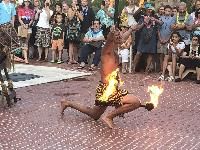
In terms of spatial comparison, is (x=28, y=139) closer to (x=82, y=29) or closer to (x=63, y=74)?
(x=63, y=74)

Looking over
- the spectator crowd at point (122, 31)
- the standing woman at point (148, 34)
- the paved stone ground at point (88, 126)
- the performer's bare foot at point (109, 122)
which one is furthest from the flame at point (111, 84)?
the standing woman at point (148, 34)

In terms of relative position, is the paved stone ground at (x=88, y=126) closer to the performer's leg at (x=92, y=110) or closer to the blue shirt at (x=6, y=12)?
the performer's leg at (x=92, y=110)

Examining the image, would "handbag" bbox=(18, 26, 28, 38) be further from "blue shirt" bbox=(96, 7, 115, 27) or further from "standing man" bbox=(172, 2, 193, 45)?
"standing man" bbox=(172, 2, 193, 45)

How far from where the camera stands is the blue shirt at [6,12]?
15031mm

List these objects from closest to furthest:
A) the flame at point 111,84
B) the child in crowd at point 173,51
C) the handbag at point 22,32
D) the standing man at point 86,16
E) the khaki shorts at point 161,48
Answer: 1. the flame at point 111,84
2. the child in crowd at point 173,51
3. the khaki shorts at point 161,48
4. the standing man at point 86,16
5. the handbag at point 22,32

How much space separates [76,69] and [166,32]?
2.70 meters

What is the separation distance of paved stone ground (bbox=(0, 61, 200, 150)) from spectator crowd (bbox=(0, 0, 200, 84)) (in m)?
2.34

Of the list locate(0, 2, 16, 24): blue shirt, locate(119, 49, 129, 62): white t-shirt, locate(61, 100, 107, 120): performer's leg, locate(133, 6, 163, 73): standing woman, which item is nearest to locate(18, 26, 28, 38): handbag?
locate(0, 2, 16, 24): blue shirt

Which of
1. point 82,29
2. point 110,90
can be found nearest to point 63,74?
point 82,29

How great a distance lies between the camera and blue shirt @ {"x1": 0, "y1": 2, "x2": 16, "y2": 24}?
1503 cm

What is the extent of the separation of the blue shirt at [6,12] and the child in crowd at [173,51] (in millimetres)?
4883

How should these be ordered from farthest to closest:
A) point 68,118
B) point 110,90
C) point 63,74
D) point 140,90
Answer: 1. point 63,74
2. point 140,90
3. point 68,118
4. point 110,90

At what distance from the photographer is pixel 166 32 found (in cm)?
1388

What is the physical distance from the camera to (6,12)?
15.1 meters
